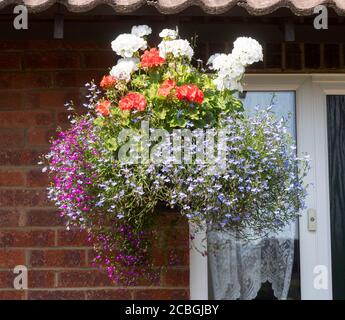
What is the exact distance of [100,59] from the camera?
4441mm

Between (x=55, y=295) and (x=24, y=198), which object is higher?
(x=24, y=198)

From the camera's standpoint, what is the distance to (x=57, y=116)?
14.4 ft

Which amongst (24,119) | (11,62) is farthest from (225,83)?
(11,62)

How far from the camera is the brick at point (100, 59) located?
4434 millimetres

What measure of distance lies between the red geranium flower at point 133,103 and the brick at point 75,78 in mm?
1075

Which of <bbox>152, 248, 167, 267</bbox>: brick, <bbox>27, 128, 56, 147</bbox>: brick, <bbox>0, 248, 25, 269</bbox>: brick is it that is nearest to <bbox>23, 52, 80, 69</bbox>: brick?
<bbox>27, 128, 56, 147</bbox>: brick

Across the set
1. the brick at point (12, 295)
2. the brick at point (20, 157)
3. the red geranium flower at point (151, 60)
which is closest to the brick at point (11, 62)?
the brick at point (20, 157)

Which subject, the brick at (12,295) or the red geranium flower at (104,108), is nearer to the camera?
the red geranium flower at (104,108)

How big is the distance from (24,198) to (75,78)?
2.60 feet

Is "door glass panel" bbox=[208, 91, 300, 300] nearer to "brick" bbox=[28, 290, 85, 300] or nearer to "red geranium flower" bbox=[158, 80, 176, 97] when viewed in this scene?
Answer: "brick" bbox=[28, 290, 85, 300]

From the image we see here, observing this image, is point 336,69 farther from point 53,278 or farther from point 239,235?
point 53,278

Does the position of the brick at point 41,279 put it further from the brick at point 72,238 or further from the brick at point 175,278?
the brick at point 175,278

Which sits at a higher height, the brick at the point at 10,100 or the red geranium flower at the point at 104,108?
the brick at the point at 10,100

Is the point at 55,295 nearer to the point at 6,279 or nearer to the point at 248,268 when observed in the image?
the point at 6,279
